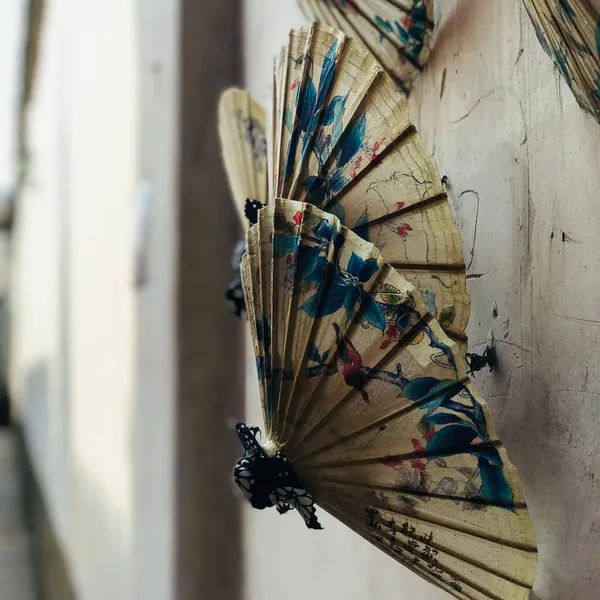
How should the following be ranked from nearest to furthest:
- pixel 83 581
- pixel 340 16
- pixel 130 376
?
1. pixel 340 16
2. pixel 130 376
3. pixel 83 581

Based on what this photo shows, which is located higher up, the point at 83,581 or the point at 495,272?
the point at 495,272

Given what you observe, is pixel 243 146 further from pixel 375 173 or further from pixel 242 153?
pixel 375 173

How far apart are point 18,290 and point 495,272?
15.1 ft

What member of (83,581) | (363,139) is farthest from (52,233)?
(363,139)

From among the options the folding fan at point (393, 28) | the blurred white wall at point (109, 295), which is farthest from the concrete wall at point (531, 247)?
the blurred white wall at point (109, 295)

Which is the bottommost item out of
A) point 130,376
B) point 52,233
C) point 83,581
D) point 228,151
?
point 83,581

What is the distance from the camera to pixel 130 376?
1.13m

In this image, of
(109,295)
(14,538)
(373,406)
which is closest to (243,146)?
(373,406)

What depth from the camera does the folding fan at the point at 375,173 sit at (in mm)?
319

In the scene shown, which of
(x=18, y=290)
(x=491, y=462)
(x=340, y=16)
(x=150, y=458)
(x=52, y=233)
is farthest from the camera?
(x=18, y=290)

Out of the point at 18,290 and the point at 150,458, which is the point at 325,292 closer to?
the point at 150,458

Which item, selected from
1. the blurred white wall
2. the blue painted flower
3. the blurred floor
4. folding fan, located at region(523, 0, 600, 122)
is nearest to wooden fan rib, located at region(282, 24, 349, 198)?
the blue painted flower

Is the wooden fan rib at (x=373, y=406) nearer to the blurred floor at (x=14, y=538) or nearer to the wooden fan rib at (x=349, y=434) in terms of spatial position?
the wooden fan rib at (x=349, y=434)

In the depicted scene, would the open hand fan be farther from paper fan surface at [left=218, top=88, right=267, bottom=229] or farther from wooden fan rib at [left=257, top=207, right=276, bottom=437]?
paper fan surface at [left=218, top=88, right=267, bottom=229]
